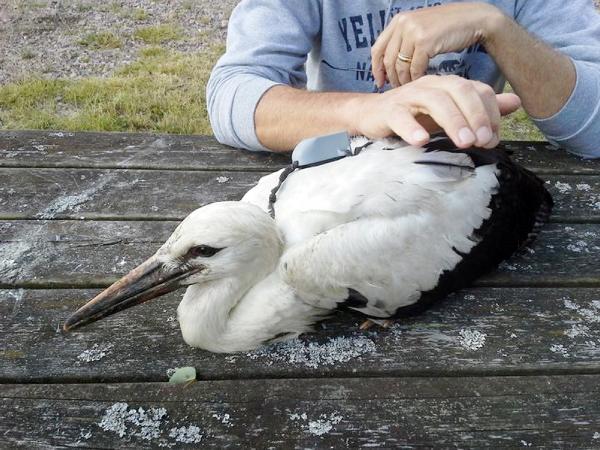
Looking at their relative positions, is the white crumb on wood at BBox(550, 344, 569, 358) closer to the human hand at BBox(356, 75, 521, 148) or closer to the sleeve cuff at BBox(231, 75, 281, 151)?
the human hand at BBox(356, 75, 521, 148)

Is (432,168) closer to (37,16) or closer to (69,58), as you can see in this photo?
(69,58)

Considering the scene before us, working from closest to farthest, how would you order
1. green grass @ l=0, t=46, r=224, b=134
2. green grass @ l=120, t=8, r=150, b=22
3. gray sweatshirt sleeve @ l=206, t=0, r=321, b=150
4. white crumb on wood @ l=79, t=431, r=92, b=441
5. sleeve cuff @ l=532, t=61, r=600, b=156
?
1. white crumb on wood @ l=79, t=431, r=92, b=441
2. sleeve cuff @ l=532, t=61, r=600, b=156
3. gray sweatshirt sleeve @ l=206, t=0, r=321, b=150
4. green grass @ l=0, t=46, r=224, b=134
5. green grass @ l=120, t=8, r=150, b=22

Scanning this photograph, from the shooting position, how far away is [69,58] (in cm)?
513

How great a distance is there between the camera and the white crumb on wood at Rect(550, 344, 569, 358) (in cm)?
147

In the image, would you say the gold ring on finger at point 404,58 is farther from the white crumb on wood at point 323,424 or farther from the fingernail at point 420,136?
the white crumb on wood at point 323,424

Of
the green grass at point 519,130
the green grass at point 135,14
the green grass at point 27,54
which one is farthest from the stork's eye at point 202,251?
the green grass at point 135,14

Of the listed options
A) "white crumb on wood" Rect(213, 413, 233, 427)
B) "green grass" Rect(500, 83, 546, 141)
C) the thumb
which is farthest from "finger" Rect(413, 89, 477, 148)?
"green grass" Rect(500, 83, 546, 141)

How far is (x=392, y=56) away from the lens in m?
1.96

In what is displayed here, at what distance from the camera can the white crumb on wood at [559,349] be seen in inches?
57.8

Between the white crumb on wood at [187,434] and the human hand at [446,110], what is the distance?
0.90 m

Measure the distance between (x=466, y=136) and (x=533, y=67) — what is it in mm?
780

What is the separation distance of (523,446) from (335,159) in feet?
2.91

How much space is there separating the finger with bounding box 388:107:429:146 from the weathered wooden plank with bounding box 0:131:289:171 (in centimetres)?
65

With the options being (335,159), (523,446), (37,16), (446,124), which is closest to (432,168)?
(446,124)
